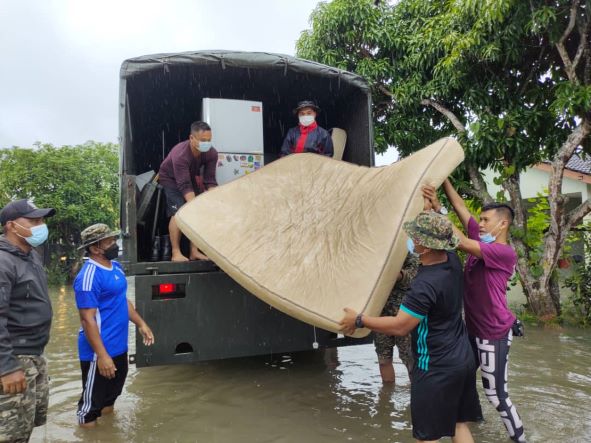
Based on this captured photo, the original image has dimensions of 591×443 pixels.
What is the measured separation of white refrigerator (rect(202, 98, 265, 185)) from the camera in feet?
15.6

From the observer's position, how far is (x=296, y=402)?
3865 millimetres

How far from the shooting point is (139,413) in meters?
3.70

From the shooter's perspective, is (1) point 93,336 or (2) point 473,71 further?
(2) point 473,71

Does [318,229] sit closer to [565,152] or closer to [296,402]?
[296,402]

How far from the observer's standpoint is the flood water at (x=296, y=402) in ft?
10.7

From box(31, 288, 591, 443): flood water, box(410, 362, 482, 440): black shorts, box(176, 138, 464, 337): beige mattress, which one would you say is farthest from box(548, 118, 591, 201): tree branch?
box(410, 362, 482, 440): black shorts

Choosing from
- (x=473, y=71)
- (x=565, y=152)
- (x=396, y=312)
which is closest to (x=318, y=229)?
(x=396, y=312)

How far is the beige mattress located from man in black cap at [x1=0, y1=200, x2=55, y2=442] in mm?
950

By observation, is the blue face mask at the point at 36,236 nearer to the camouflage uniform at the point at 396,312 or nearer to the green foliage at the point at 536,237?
the camouflage uniform at the point at 396,312

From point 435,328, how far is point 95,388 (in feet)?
7.34

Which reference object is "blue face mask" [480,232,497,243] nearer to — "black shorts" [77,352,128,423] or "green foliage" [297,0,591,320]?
"black shorts" [77,352,128,423]

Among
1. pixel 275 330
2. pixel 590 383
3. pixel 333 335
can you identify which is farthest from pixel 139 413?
pixel 590 383

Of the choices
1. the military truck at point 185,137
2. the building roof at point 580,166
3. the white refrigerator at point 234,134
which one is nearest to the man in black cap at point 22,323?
the military truck at point 185,137

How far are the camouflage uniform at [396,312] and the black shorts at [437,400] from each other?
0.83 metres
